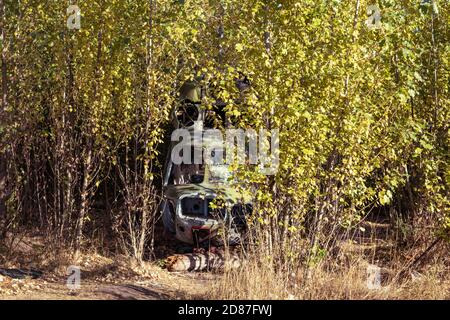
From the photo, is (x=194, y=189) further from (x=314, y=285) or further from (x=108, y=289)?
(x=314, y=285)

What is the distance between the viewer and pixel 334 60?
7957 millimetres

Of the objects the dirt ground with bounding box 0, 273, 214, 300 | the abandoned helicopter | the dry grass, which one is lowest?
the dirt ground with bounding box 0, 273, 214, 300

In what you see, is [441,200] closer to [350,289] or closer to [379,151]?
[379,151]

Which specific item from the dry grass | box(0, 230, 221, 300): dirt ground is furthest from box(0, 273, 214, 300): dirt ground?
the dry grass

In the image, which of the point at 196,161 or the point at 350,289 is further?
the point at 196,161

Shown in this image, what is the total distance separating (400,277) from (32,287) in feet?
16.5

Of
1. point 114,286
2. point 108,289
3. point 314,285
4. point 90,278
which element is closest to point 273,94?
point 314,285

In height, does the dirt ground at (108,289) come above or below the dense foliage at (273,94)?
below

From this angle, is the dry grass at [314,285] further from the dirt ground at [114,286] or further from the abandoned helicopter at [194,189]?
the abandoned helicopter at [194,189]

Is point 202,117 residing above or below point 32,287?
above

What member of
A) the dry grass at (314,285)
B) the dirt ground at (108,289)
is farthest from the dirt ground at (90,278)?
the dry grass at (314,285)

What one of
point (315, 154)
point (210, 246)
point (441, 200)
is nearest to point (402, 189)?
point (441, 200)

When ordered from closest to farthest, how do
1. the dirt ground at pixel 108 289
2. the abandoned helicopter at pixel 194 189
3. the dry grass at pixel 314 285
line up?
the dry grass at pixel 314 285
the dirt ground at pixel 108 289
the abandoned helicopter at pixel 194 189

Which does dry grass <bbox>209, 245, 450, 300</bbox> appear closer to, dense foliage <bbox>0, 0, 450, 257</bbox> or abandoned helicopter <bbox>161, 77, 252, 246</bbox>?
dense foliage <bbox>0, 0, 450, 257</bbox>
